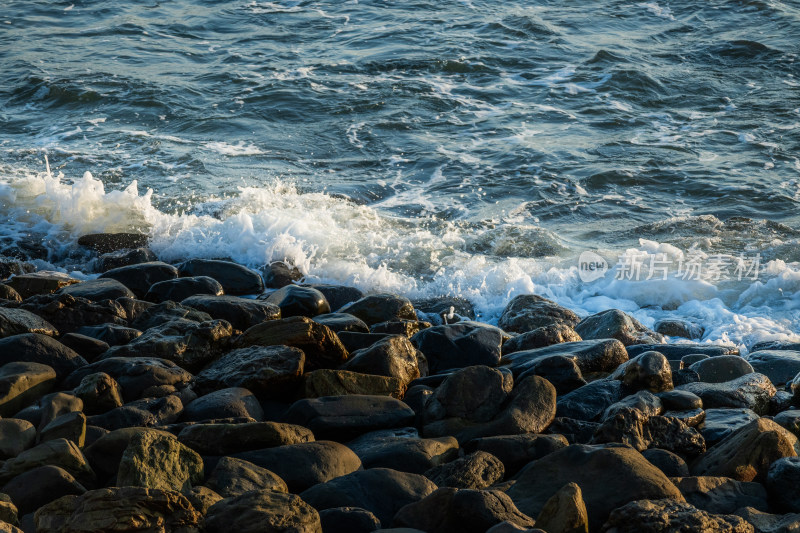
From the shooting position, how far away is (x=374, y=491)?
318cm

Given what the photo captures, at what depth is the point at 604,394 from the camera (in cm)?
430

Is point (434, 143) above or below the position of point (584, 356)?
below

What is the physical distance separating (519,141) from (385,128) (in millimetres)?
1984

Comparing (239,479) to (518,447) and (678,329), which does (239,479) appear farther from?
(678,329)

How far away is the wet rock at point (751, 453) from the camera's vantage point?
3379 mm

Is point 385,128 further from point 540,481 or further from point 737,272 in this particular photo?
point 540,481

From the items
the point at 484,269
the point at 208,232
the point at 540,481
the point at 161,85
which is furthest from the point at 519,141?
the point at 540,481

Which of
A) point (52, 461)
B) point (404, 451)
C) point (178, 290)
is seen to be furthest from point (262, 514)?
point (178, 290)

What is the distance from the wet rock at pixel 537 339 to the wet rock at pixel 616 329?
0.59 metres

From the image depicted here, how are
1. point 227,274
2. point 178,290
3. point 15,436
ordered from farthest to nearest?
point 227,274 < point 178,290 < point 15,436

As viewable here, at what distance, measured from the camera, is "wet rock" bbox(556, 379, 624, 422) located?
4191 millimetres

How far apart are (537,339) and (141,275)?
3486mm

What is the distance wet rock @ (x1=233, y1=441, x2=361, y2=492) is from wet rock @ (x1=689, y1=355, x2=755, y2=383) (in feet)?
8.04

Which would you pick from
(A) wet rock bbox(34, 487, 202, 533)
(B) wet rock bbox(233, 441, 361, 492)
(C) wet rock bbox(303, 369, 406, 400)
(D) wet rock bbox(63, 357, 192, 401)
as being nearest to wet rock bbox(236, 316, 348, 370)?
(C) wet rock bbox(303, 369, 406, 400)
